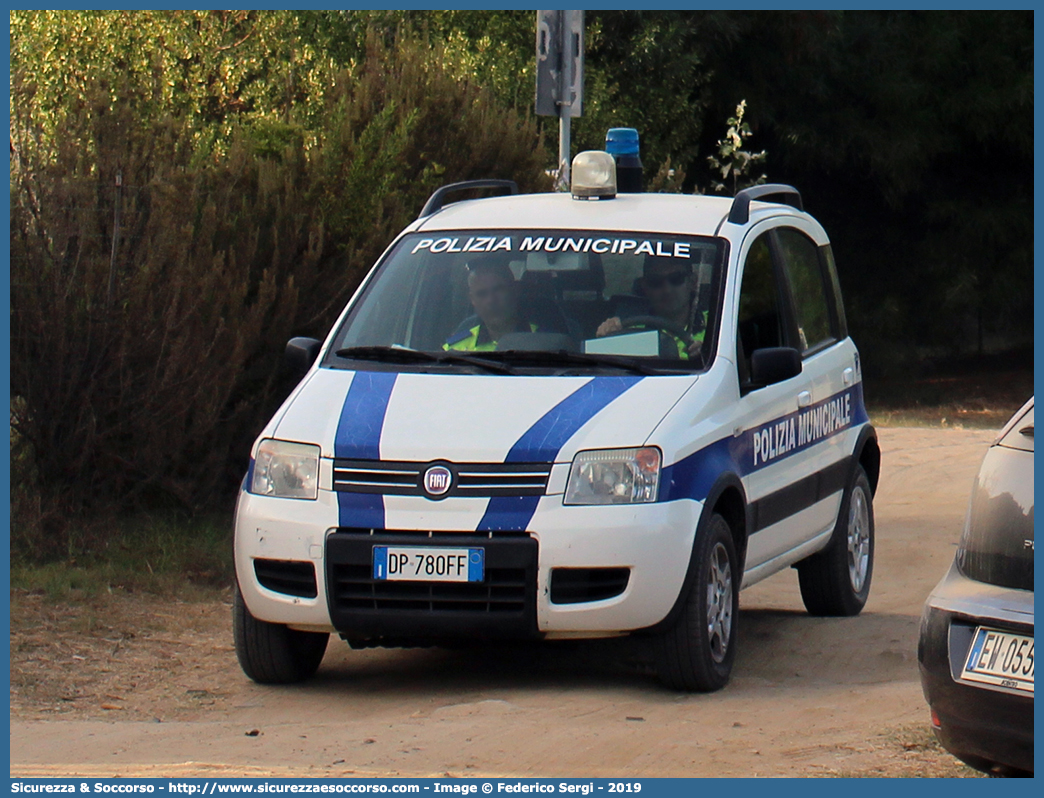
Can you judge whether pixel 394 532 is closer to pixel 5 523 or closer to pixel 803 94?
pixel 5 523

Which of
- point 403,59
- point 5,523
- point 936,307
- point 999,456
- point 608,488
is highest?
point 403,59

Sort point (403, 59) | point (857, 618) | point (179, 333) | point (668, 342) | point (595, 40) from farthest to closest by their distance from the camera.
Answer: point (595, 40) < point (403, 59) < point (179, 333) < point (857, 618) < point (668, 342)

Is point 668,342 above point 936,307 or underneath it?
above

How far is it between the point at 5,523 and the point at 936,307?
728 inches

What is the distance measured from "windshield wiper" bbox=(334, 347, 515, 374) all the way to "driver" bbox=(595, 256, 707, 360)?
20.1 inches

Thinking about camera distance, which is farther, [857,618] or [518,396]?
[857,618]

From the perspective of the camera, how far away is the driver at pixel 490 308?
22.3 ft

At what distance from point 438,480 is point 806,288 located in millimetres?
2739

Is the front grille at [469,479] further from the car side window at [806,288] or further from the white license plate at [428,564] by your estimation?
the car side window at [806,288]

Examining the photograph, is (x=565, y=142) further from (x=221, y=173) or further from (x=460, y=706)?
(x=460, y=706)

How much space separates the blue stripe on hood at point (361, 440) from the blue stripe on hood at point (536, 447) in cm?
41

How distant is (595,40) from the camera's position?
19.5 meters

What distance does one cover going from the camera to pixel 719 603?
6.34 meters

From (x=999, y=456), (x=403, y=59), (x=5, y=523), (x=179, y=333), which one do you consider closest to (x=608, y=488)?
(x=999, y=456)
